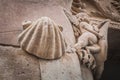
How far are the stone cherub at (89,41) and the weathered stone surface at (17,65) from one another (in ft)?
1.60

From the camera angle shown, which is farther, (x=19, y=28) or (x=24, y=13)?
(x=24, y=13)

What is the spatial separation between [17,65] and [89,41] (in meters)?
0.83

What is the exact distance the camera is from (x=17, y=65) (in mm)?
3025

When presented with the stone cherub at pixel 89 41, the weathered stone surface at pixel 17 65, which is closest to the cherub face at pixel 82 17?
the stone cherub at pixel 89 41

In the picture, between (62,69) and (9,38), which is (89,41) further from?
(9,38)

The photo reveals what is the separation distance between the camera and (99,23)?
3.96 m

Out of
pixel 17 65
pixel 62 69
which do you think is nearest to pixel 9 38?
pixel 17 65

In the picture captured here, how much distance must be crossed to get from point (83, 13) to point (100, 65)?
1.87ft

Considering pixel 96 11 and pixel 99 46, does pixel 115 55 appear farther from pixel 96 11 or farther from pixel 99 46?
pixel 99 46

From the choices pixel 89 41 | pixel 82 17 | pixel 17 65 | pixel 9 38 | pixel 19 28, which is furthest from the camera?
pixel 82 17

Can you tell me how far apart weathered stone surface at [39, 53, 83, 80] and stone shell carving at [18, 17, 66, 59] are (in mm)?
61

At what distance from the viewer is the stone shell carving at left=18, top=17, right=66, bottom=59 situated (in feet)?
10.0

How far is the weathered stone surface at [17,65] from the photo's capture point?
2982 millimetres

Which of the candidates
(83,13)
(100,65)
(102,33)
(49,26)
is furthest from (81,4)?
(49,26)
